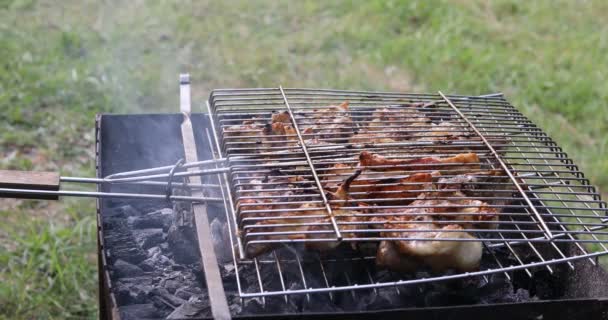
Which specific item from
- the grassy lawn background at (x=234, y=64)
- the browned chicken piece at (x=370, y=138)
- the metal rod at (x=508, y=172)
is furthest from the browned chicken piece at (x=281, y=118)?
the grassy lawn background at (x=234, y=64)

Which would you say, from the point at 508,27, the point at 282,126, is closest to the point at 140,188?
the point at 282,126

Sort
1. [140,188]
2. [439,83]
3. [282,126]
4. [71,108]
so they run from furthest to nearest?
[439,83] < [71,108] < [140,188] < [282,126]

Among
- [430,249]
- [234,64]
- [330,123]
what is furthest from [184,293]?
[234,64]

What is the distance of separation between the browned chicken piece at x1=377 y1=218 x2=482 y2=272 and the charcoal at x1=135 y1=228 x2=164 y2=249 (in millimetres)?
1059

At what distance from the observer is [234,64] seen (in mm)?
6652

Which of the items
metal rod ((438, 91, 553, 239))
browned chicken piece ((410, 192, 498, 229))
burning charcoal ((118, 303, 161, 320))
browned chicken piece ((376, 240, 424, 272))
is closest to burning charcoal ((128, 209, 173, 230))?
burning charcoal ((118, 303, 161, 320))

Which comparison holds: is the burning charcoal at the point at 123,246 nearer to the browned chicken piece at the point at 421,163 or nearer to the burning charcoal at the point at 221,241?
the burning charcoal at the point at 221,241

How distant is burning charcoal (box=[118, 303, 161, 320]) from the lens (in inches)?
87.7

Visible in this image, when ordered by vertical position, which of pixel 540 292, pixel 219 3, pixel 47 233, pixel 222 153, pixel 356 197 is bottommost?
pixel 540 292

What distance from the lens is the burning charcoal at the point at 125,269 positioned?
2533 mm

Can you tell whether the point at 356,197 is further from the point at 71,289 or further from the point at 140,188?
the point at 71,289

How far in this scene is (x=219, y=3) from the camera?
7945 mm

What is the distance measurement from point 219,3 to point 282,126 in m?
5.48

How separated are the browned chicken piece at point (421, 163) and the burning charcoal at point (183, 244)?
2.75 ft
